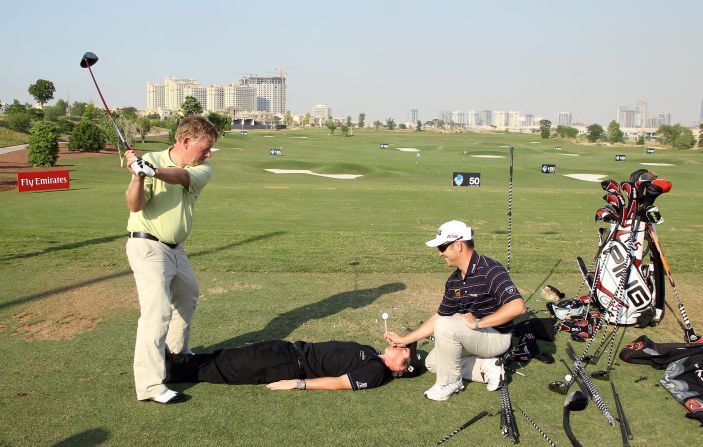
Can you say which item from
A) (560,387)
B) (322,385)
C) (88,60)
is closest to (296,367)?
(322,385)

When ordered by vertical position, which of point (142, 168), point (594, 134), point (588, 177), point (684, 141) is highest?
point (594, 134)

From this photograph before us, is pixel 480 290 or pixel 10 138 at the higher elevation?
pixel 10 138

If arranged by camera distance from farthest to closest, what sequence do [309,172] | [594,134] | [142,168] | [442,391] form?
[594,134] < [309,172] < [442,391] < [142,168]

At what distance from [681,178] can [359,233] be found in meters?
37.8

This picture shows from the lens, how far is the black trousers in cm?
587

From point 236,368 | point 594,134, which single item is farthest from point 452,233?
point 594,134

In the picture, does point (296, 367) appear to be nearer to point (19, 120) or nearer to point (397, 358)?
point (397, 358)

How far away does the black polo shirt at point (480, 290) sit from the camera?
5.81 m

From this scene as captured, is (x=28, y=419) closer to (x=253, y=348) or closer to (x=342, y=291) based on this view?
(x=253, y=348)

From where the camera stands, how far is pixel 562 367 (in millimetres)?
6547

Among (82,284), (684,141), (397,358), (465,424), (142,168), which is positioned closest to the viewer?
(142,168)

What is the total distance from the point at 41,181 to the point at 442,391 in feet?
88.9

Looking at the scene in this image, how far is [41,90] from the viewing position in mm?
79125

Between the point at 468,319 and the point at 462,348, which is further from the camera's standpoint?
the point at 462,348
